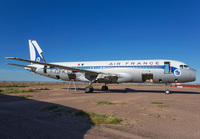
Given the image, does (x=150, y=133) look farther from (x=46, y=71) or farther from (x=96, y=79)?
(x=46, y=71)

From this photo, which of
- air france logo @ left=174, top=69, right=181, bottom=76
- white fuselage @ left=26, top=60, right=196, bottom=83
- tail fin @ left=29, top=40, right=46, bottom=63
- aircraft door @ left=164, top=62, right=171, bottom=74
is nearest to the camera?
air france logo @ left=174, top=69, right=181, bottom=76

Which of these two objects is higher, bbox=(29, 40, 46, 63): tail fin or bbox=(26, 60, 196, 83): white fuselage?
bbox=(29, 40, 46, 63): tail fin

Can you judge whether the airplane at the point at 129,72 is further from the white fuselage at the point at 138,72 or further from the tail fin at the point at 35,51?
the tail fin at the point at 35,51

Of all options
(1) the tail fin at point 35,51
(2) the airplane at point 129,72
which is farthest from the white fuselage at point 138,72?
(1) the tail fin at point 35,51

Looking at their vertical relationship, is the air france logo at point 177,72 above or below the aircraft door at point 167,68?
below

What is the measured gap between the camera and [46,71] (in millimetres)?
24844

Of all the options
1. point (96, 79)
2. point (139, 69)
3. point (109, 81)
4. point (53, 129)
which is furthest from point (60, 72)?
point (53, 129)

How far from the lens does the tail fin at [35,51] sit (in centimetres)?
2620

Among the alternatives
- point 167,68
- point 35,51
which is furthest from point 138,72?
point 35,51

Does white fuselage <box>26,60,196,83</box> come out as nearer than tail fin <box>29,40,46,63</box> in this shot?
Yes

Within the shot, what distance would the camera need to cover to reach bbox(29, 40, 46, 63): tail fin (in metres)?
26.2

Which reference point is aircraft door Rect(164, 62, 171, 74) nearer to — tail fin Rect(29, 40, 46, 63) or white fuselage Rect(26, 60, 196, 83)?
white fuselage Rect(26, 60, 196, 83)

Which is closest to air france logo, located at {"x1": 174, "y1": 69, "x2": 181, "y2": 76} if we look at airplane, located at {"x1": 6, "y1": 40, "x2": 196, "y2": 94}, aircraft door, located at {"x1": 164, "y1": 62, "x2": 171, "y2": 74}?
airplane, located at {"x1": 6, "y1": 40, "x2": 196, "y2": 94}

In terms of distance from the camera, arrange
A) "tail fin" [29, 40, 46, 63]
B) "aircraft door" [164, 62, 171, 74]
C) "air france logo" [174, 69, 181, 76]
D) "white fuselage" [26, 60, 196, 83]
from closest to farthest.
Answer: "air france logo" [174, 69, 181, 76], "white fuselage" [26, 60, 196, 83], "aircraft door" [164, 62, 171, 74], "tail fin" [29, 40, 46, 63]
